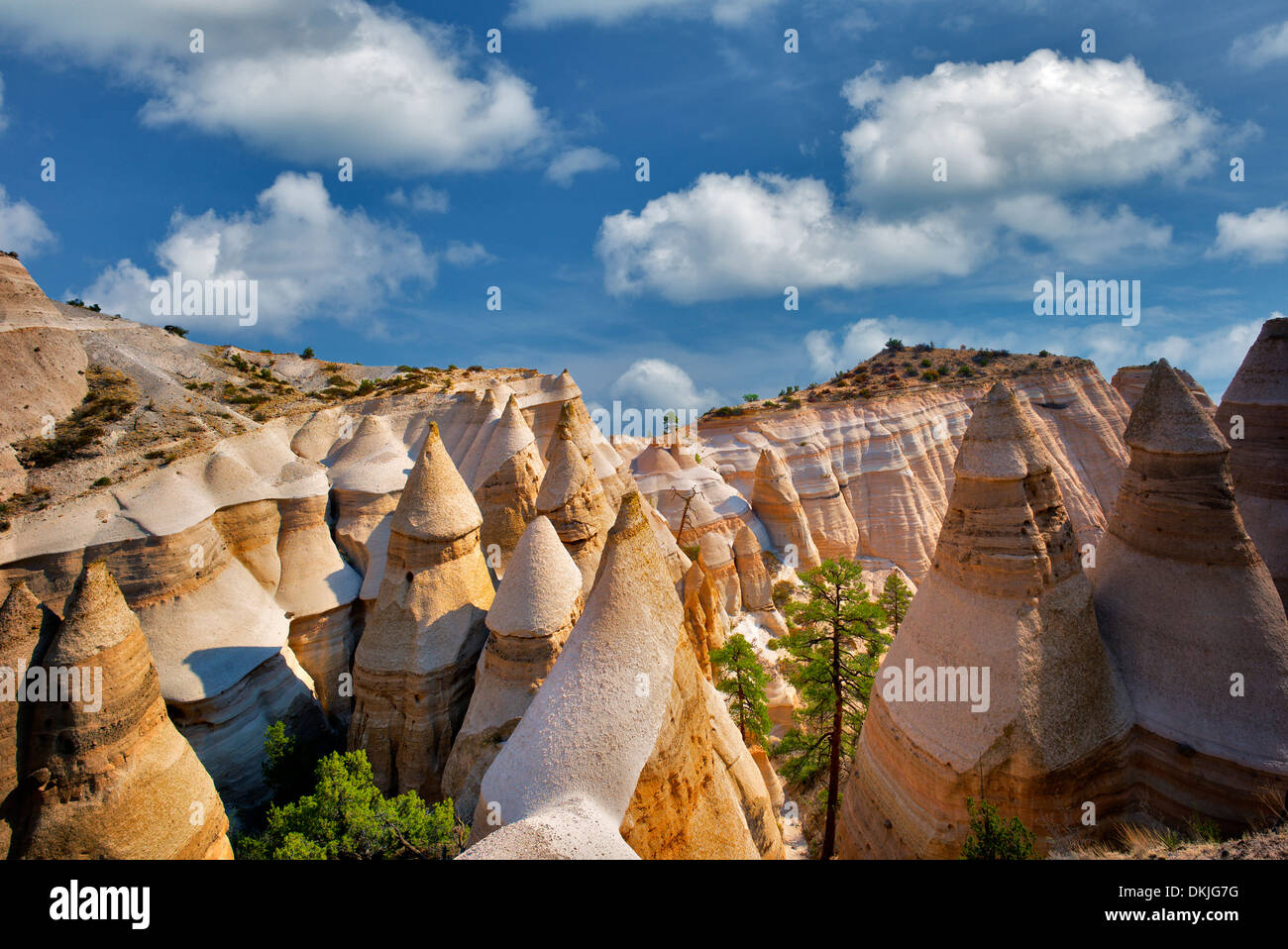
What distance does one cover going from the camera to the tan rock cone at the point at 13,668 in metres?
8.08

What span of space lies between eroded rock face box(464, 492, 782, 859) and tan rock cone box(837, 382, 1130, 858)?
11.0ft

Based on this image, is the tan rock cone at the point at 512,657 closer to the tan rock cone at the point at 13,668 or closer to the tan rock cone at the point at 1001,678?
the tan rock cone at the point at 1001,678

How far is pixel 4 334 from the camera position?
15.3m

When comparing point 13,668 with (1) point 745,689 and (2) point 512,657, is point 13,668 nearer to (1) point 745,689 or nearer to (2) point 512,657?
(2) point 512,657

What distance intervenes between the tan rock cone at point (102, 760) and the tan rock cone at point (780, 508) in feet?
92.8

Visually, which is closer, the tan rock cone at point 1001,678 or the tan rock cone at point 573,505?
the tan rock cone at point 1001,678

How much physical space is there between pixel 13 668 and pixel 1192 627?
17698 mm

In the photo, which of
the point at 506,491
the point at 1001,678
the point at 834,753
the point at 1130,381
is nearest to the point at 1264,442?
the point at 1001,678

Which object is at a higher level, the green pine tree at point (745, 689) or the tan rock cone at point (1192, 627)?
the tan rock cone at point (1192, 627)

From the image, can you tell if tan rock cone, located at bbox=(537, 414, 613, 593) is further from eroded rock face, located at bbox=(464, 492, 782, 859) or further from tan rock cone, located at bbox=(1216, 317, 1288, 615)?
tan rock cone, located at bbox=(1216, 317, 1288, 615)

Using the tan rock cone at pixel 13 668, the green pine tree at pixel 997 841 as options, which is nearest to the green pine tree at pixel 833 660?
the green pine tree at pixel 997 841

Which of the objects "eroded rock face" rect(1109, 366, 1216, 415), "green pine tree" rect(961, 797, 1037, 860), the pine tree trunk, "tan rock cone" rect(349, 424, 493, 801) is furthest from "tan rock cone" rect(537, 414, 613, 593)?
"eroded rock face" rect(1109, 366, 1216, 415)

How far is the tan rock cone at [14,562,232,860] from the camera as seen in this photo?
786 cm
